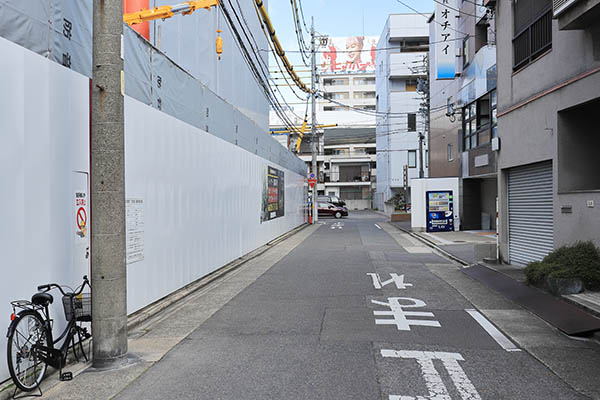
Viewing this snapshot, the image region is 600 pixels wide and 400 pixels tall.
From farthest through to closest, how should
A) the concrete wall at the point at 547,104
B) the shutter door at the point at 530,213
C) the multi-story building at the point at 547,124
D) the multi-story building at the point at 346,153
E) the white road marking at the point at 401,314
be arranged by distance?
the multi-story building at the point at 346,153 < the shutter door at the point at 530,213 < the concrete wall at the point at 547,104 < the multi-story building at the point at 547,124 < the white road marking at the point at 401,314

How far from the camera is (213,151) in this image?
12039mm

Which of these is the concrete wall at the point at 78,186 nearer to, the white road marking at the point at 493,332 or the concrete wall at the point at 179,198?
the concrete wall at the point at 179,198

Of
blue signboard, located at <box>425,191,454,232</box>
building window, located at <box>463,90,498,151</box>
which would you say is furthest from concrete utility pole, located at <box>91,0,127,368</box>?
blue signboard, located at <box>425,191,454,232</box>

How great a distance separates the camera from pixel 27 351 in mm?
4641

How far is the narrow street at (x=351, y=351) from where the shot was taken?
4727mm

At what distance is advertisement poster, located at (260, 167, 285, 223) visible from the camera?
19.7 m

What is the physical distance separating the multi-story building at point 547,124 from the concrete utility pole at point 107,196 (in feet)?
24.3

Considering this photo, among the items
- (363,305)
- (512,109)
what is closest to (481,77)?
(512,109)

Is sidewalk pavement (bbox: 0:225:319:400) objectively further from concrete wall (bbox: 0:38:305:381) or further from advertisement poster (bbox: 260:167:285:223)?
advertisement poster (bbox: 260:167:285:223)

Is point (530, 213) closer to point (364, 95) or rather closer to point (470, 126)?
point (470, 126)

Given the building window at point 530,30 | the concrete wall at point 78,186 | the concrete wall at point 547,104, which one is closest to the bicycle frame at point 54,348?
the concrete wall at point 78,186

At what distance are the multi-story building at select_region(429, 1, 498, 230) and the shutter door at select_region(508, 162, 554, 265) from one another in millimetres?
7498

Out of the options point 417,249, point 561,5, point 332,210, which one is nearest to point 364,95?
point 332,210

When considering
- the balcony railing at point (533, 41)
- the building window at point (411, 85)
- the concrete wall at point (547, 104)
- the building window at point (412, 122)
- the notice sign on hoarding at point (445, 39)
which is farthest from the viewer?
the building window at point (411, 85)
